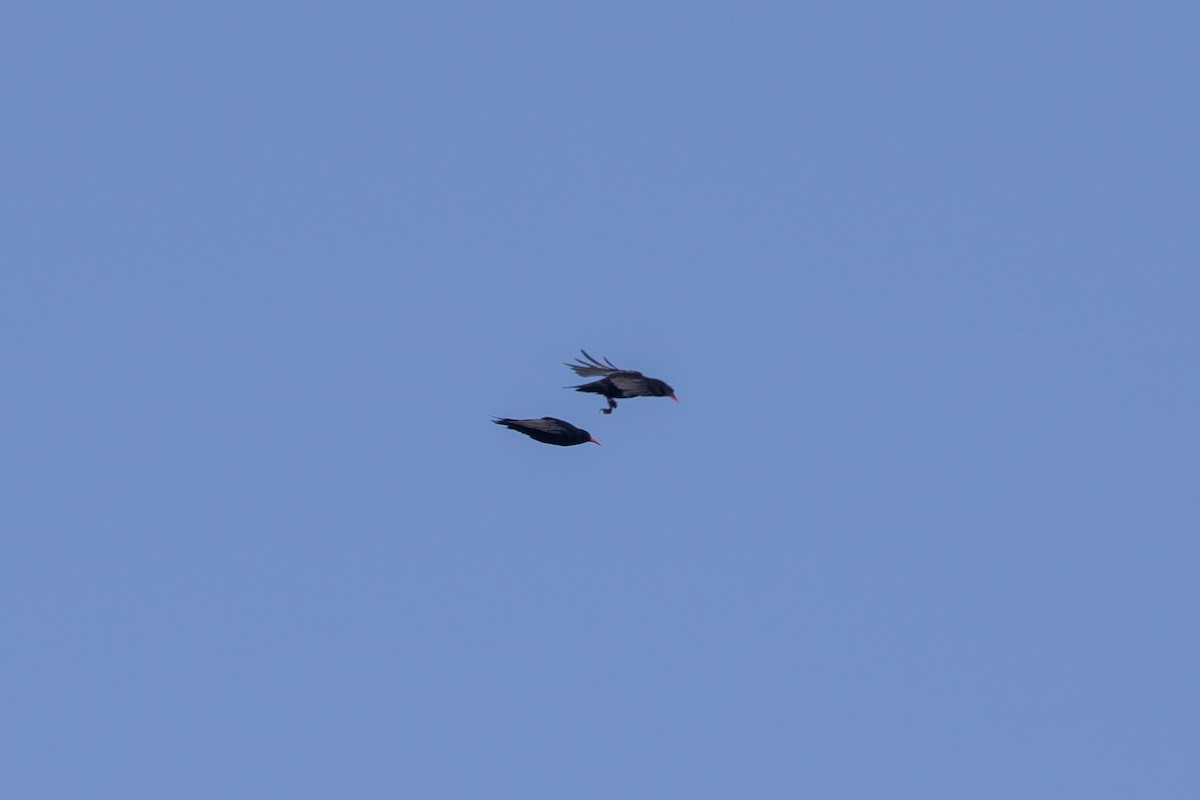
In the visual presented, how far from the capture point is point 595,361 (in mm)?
57875

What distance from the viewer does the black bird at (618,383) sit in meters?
57.6

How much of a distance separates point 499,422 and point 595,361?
379 cm

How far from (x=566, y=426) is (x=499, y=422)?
2.19 meters

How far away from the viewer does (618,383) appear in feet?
190

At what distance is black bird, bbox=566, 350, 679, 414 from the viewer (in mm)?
57625

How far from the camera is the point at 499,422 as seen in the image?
→ 56.6 metres

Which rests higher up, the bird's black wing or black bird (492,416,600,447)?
the bird's black wing

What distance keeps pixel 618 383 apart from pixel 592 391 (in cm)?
115

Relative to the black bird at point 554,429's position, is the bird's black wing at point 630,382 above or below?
above

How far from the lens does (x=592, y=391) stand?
5856 cm

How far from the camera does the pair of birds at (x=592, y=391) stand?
5722 cm

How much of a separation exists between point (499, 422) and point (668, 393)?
5.64m

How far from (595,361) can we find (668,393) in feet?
8.46

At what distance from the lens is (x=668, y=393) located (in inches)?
2288
